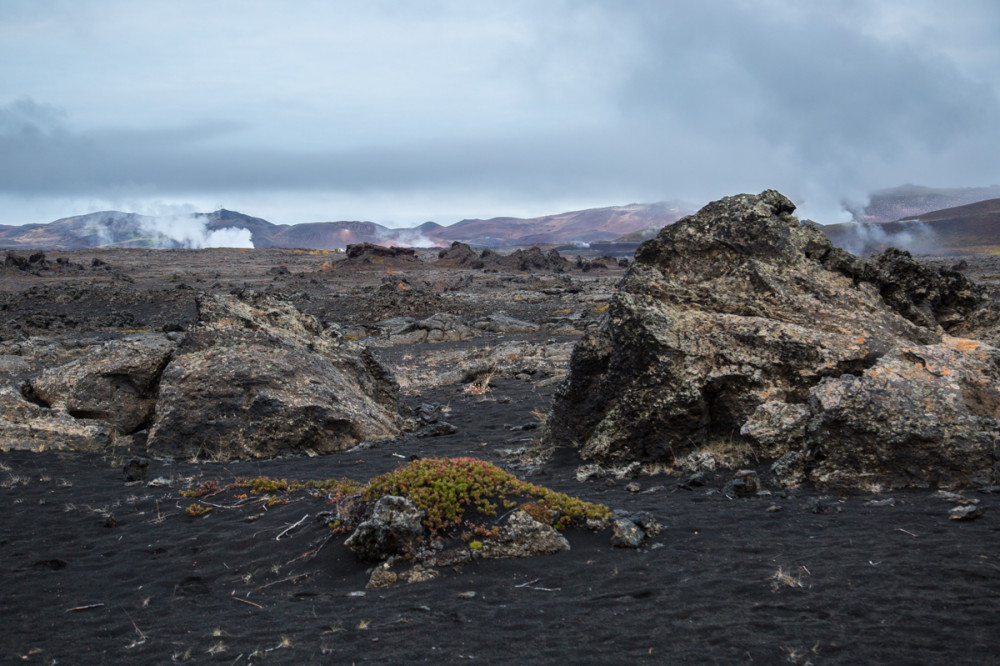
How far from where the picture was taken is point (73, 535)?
280 inches

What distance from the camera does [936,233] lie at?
135125mm

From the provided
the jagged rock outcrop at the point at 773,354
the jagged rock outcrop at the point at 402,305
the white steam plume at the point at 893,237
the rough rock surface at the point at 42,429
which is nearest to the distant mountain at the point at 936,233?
the white steam plume at the point at 893,237

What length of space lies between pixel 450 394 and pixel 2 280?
46.0 metres

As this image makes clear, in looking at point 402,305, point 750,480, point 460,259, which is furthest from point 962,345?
point 460,259

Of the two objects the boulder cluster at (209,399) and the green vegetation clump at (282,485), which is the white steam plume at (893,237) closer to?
the boulder cluster at (209,399)

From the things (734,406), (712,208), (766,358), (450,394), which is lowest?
(450,394)

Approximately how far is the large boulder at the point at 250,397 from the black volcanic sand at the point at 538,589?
255 cm

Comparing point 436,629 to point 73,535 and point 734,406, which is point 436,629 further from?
point 734,406

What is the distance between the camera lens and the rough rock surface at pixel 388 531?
6.05 metres

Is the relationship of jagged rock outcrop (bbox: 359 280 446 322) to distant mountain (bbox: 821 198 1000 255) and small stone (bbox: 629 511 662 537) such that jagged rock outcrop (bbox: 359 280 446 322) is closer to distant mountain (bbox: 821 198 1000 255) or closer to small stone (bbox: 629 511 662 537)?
small stone (bbox: 629 511 662 537)

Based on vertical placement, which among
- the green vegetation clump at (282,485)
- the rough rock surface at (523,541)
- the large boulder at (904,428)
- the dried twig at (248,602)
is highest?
the large boulder at (904,428)

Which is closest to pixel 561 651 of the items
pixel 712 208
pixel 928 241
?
pixel 712 208

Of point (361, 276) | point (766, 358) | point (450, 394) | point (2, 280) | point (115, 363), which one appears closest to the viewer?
point (766, 358)

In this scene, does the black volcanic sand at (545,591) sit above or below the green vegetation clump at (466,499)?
below
